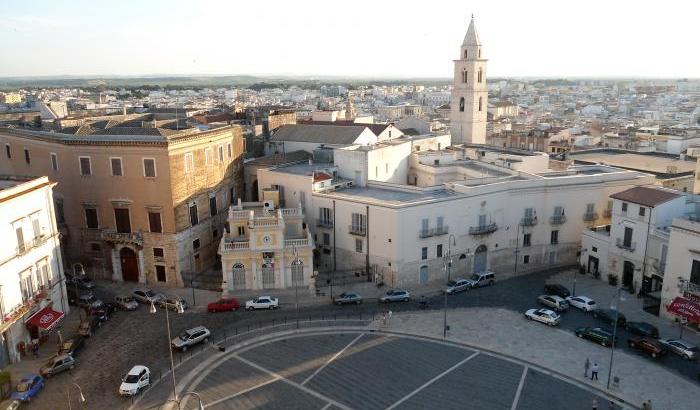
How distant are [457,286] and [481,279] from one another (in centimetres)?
265

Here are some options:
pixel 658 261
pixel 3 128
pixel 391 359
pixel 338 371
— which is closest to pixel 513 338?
pixel 391 359

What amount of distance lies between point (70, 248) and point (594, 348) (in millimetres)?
40717

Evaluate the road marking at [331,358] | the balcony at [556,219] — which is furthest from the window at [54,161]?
the balcony at [556,219]

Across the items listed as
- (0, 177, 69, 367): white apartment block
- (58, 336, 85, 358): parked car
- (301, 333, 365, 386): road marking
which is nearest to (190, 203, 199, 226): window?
(0, 177, 69, 367): white apartment block

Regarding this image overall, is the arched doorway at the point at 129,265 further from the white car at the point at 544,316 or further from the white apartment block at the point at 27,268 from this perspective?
the white car at the point at 544,316

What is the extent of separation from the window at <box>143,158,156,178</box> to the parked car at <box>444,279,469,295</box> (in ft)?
79.6

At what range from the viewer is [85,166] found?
144 feet

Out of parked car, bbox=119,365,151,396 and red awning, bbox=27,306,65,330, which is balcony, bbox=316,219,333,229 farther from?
red awning, bbox=27,306,65,330

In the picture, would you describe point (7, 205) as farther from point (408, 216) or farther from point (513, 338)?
point (513, 338)

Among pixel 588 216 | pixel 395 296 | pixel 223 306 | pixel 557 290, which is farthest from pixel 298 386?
pixel 588 216

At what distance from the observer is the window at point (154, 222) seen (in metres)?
43.4

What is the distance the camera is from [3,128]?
50.0 meters

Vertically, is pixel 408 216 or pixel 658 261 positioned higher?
pixel 408 216

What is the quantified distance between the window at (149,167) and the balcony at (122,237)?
16.0 feet
